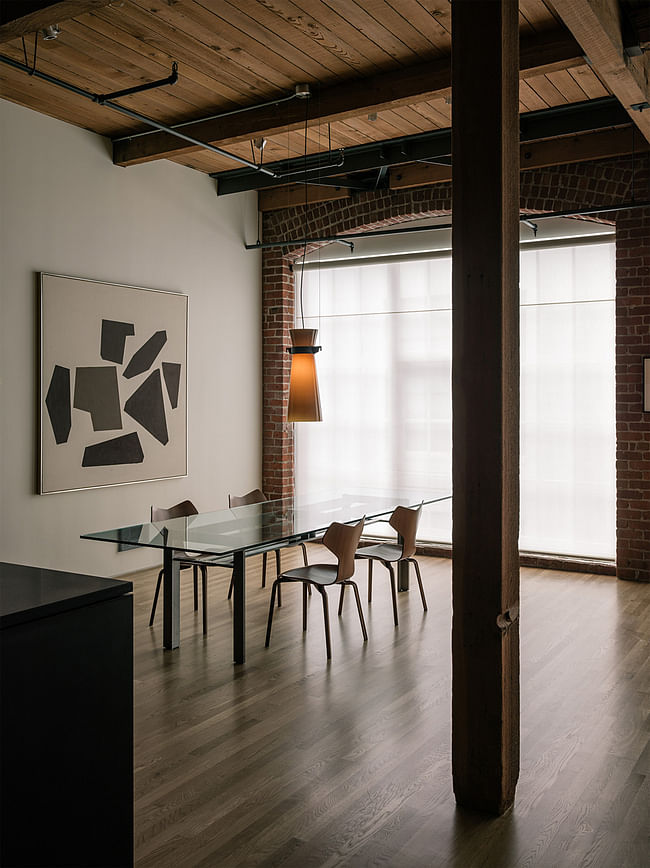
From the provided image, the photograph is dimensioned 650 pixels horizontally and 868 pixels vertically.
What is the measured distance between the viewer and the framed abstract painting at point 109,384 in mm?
6188

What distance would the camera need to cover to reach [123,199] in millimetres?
6855

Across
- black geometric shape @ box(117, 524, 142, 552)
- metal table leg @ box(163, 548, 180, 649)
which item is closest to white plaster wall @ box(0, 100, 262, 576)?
black geometric shape @ box(117, 524, 142, 552)

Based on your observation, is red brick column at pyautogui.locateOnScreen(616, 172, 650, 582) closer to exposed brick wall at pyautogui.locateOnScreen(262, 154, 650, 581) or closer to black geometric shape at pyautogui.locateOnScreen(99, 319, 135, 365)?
exposed brick wall at pyautogui.locateOnScreen(262, 154, 650, 581)

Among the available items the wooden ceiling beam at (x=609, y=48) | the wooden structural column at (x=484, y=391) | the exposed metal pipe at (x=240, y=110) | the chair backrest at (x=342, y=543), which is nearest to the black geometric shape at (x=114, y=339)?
the exposed metal pipe at (x=240, y=110)

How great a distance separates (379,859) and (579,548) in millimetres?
5195

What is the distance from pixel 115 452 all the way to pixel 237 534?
2.23 meters

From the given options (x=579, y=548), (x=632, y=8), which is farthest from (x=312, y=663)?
(x=632, y=8)

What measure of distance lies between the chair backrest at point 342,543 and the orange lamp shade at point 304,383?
87 centimetres

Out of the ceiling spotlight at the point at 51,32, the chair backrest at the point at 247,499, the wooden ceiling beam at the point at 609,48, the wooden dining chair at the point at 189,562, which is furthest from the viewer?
the chair backrest at the point at 247,499

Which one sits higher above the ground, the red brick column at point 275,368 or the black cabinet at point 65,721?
the red brick column at point 275,368

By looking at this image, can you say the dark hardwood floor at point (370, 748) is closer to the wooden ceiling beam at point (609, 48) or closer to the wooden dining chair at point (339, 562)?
the wooden dining chair at point (339, 562)

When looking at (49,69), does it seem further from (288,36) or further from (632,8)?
(632,8)

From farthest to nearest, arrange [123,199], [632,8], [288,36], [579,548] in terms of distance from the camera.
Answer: [579,548] < [123,199] < [288,36] < [632,8]

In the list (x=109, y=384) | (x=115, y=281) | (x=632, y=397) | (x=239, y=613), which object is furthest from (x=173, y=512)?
(x=632, y=397)
